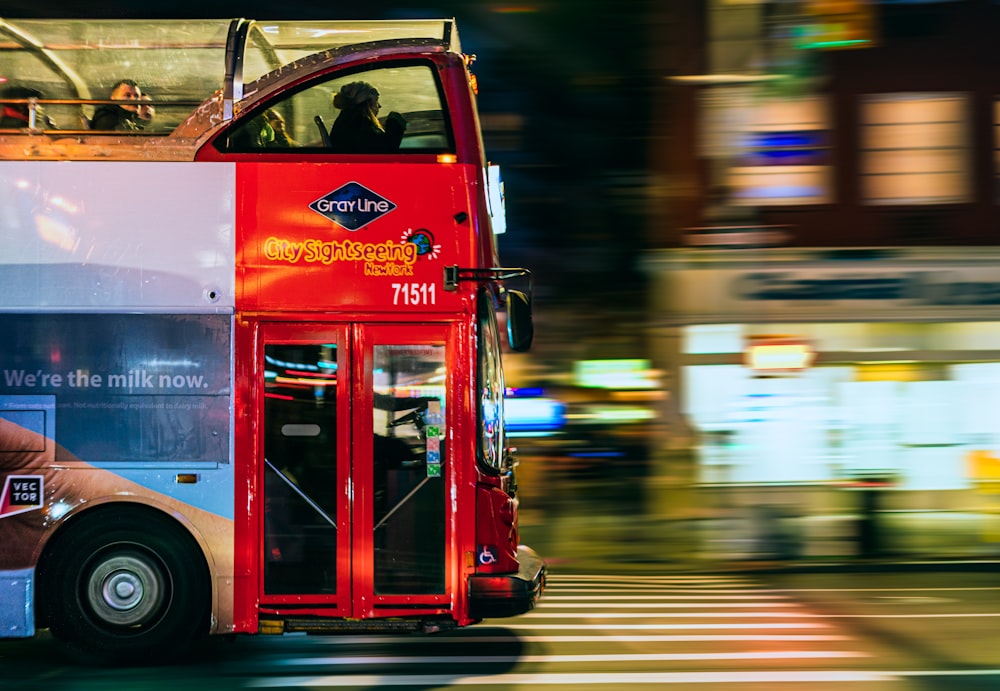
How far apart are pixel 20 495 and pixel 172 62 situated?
3.19 metres

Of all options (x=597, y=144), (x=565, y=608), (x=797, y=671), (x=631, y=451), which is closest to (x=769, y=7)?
(x=597, y=144)

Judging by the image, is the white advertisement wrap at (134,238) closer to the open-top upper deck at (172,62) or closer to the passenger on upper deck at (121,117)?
the open-top upper deck at (172,62)

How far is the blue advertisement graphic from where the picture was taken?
26.1ft

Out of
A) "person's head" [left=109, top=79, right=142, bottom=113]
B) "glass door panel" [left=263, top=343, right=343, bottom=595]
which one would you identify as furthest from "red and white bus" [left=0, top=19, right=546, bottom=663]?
"person's head" [left=109, top=79, right=142, bottom=113]

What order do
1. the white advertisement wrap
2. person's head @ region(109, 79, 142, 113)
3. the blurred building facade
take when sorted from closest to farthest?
the white advertisement wrap → person's head @ region(109, 79, 142, 113) → the blurred building facade

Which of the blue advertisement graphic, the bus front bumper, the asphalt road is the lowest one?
the asphalt road

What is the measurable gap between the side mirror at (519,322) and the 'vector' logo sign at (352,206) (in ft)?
3.42

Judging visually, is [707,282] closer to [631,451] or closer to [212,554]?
[631,451]

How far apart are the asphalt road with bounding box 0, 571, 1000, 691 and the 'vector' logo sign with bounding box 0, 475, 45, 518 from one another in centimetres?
108

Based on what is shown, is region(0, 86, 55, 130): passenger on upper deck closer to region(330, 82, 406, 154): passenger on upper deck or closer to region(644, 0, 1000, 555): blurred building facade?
region(330, 82, 406, 154): passenger on upper deck

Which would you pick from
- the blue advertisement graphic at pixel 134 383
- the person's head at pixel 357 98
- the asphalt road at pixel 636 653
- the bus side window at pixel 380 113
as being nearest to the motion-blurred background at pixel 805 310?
the asphalt road at pixel 636 653

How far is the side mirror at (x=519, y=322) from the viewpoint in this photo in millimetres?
8047

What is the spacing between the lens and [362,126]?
26.9 ft

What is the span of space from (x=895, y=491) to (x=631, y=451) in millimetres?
3253
